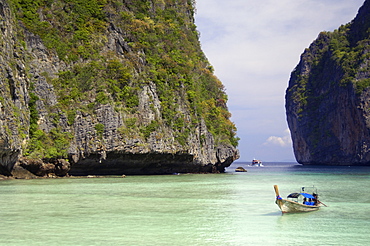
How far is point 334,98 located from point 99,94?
6600cm

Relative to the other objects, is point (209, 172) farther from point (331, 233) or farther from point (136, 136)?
point (331, 233)

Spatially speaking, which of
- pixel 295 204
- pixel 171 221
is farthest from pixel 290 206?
pixel 171 221

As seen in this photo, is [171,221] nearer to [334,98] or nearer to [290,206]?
[290,206]

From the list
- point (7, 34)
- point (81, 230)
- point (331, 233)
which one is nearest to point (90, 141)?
point (7, 34)

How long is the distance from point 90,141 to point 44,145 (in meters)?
3.86

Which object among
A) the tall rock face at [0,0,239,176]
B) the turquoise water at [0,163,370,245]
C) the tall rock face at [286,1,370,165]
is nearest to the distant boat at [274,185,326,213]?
the turquoise water at [0,163,370,245]

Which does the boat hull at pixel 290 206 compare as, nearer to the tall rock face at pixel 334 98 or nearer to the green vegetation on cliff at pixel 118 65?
the green vegetation on cliff at pixel 118 65

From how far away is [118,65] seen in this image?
4181 cm

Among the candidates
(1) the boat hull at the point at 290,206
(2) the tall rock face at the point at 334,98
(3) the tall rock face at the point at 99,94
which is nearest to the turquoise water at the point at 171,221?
(1) the boat hull at the point at 290,206

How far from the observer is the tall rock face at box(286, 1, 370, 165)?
80463 mm

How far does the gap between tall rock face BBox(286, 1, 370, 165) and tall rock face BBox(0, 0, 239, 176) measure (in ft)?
128

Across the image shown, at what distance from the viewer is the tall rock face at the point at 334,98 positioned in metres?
80.5

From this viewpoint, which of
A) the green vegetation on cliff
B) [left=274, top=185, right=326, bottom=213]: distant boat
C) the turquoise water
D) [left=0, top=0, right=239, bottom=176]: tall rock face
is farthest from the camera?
the green vegetation on cliff

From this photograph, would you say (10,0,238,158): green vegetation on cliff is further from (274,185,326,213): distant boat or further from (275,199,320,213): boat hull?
(275,199,320,213): boat hull
